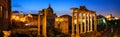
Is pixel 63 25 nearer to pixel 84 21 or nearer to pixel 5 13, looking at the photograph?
pixel 84 21

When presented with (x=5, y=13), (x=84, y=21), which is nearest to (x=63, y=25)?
(x=84, y=21)

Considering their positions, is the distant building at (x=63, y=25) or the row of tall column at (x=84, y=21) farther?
the distant building at (x=63, y=25)

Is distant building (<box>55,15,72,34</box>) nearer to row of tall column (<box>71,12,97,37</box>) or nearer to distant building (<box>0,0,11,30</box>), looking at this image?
row of tall column (<box>71,12,97,37</box>)

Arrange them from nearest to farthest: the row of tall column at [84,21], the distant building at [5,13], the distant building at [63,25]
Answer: the row of tall column at [84,21] → the distant building at [5,13] → the distant building at [63,25]

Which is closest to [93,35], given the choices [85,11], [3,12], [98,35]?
[98,35]

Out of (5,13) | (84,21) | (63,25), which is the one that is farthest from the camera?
(63,25)

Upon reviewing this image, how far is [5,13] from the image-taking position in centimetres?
3828

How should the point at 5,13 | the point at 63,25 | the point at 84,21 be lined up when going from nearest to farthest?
the point at 84,21
the point at 5,13
the point at 63,25

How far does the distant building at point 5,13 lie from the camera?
1424 inches

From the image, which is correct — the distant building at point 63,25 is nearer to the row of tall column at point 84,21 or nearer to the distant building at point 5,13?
the row of tall column at point 84,21

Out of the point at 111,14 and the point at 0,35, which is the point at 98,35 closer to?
the point at 0,35

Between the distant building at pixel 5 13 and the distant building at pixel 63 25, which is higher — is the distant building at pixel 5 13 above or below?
above

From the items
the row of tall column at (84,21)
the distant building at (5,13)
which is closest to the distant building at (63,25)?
the row of tall column at (84,21)

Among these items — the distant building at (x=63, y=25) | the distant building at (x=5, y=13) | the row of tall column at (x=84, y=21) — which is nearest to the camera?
the row of tall column at (x=84, y=21)
